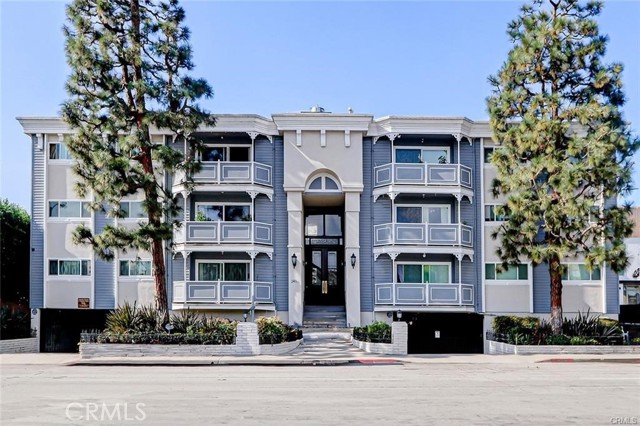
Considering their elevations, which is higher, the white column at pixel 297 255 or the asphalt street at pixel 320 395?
the white column at pixel 297 255

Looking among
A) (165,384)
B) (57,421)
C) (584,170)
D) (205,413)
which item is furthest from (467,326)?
(57,421)

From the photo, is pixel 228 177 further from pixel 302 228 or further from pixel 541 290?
pixel 541 290

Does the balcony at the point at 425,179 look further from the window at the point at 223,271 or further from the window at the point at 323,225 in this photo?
the window at the point at 223,271

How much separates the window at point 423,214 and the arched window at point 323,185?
341cm

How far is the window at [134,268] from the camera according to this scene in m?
29.5

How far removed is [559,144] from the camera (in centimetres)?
2425

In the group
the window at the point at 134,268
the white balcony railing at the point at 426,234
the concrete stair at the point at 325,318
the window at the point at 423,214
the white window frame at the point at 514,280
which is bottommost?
the concrete stair at the point at 325,318

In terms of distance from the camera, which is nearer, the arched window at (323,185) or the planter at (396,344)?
the planter at (396,344)

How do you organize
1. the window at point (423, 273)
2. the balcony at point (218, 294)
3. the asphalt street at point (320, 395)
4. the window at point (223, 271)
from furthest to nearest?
1. the window at point (423, 273)
2. the window at point (223, 271)
3. the balcony at point (218, 294)
4. the asphalt street at point (320, 395)

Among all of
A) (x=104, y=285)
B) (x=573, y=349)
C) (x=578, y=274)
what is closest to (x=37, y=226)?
(x=104, y=285)

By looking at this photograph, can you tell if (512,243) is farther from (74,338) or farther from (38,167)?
(38,167)

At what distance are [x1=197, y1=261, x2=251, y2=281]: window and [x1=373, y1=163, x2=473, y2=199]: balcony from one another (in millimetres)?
7662

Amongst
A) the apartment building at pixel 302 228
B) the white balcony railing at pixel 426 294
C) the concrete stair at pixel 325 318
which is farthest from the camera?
the apartment building at pixel 302 228

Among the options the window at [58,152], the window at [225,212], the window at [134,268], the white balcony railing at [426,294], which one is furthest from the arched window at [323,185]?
the window at [58,152]
